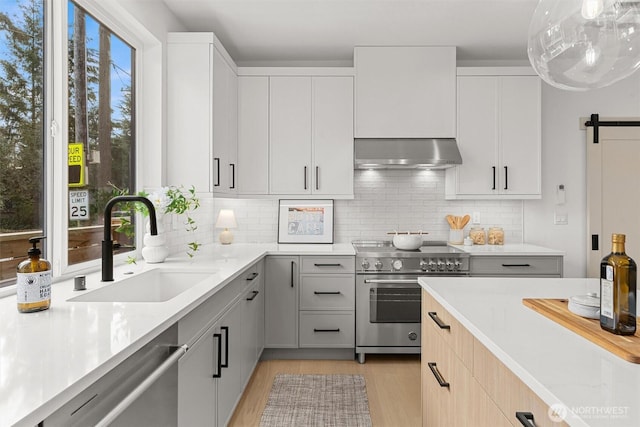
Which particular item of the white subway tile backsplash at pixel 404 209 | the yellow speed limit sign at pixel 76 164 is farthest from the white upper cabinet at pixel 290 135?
the yellow speed limit sign at pixel 76 164

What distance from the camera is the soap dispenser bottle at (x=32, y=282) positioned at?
1370mm

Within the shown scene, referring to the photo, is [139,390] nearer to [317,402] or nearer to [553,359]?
[553,359]

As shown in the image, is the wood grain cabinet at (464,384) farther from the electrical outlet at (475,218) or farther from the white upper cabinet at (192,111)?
the electrical outlet at (475,218)

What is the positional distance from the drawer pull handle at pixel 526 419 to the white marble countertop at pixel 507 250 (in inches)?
98.5

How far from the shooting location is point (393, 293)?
11.1 ft

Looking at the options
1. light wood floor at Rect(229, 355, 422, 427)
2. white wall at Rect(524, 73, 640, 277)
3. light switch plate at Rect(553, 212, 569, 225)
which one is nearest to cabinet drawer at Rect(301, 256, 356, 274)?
light wood floor at Rect(229, 355, 422, 427)

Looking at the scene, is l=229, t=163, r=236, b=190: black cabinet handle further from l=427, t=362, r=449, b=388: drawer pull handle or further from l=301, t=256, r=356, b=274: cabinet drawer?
l=427, t=362, r=449, b=388: drawer pull handle

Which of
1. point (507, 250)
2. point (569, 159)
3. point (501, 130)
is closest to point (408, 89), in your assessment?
point (501, 130)

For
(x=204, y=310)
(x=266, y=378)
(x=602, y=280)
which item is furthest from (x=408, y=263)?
(x=602, y=280)

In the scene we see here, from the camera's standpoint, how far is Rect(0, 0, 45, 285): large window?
1722 mm

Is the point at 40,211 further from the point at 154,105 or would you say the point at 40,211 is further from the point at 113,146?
the point at 154,105

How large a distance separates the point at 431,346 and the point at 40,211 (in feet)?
6.44

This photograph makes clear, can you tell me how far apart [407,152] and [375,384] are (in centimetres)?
187

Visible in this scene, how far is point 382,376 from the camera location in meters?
3.13
